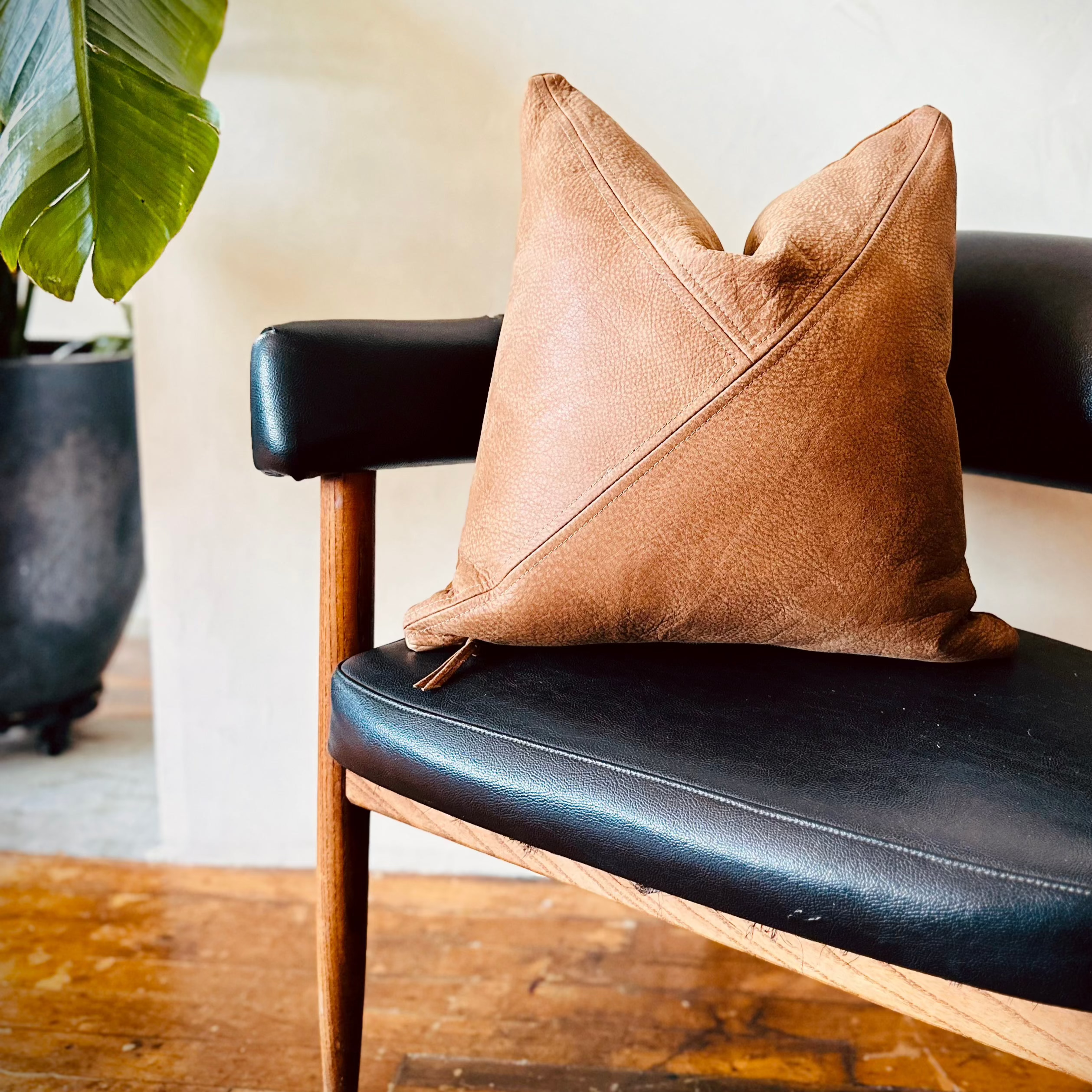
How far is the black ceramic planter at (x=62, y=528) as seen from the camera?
1.43m

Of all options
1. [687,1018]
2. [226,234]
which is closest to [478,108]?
[226,234]

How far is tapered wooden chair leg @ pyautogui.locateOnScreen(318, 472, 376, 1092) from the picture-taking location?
82 centimetres

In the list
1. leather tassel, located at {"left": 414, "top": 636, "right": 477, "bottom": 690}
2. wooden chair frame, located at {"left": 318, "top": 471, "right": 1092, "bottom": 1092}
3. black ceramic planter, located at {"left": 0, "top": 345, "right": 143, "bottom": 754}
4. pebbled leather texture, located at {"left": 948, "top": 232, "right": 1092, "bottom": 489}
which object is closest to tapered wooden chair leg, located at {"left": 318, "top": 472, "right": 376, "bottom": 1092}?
wooden chair frame, located at {"left": 318, "top": 471, "right": 1092, "bottom": 1092}

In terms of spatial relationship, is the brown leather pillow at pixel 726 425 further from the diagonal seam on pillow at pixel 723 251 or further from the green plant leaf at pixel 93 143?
the green plant leaf at pixel 93 143

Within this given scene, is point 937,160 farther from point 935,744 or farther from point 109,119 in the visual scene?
point 109,119

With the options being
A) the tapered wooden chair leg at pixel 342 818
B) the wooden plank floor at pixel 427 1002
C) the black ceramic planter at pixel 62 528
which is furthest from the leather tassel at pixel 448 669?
the black ceramic planter at pixel 62 528

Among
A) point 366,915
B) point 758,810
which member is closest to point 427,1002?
point 366,915

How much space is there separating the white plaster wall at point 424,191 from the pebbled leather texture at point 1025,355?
0.23 metres

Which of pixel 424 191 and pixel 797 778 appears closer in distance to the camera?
pixel 797 778

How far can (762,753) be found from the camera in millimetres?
633

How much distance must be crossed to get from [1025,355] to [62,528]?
1.28 metres

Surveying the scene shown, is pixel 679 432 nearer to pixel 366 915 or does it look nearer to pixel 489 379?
pixel 489 379

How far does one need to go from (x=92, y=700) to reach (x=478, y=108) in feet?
3.62

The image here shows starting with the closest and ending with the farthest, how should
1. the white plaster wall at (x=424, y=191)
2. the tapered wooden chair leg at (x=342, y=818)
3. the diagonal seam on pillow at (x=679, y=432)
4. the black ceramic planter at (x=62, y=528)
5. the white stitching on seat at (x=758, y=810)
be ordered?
the white stitching on seat at (x=758, y=810) → the diagonal seam on pillow at (x=679, y=432) → the tapered wooden chair leg at (x=342, y=818) → the white plaster wall at (x=424, y=191) → the black ceramic planter at (x=62, y=528)
